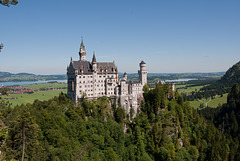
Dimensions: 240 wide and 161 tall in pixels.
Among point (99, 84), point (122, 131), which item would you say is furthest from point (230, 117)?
point (99, 84)

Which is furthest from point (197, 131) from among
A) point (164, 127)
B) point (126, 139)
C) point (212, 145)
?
point (126, 139)

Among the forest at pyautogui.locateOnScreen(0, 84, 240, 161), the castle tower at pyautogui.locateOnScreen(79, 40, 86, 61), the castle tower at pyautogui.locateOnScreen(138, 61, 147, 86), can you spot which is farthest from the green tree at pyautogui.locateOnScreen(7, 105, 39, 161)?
the castle tower at pyautogui.locateOnScreen(138, 61, 147, 86)

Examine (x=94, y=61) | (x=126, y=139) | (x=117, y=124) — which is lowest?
(x=126, y=139)

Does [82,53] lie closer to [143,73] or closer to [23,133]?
[143,73]

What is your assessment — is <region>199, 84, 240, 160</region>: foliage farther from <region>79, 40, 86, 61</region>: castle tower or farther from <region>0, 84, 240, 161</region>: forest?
<region>79, 40, 86, 61</region>: castle tower

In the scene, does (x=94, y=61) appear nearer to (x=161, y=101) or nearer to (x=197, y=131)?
(x=161, y=101)

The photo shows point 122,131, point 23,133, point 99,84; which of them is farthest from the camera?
point 99,84
